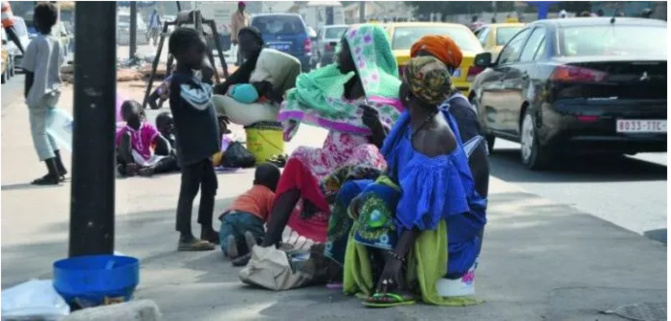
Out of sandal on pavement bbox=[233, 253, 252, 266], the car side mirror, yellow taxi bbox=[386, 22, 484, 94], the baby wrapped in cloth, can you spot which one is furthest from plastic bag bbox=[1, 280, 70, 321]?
yellow taxi bbox=[386, 22, 484, 94]

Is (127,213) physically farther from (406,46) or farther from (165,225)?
(406,46)

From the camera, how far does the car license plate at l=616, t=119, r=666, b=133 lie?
11.4 m

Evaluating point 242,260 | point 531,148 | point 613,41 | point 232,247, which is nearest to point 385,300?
point 242,260

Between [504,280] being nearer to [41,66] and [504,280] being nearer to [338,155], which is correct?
[338,155]

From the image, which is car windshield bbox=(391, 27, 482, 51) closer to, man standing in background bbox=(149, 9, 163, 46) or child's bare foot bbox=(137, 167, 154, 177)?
child's bare foot bbox=(137, 167, 154, 177)

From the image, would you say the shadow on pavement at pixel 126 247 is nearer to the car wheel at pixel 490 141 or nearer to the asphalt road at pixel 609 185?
the asphalt road at pixel 609 185

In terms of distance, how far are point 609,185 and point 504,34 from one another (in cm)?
1203

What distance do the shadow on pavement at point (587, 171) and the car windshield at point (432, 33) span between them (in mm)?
5523

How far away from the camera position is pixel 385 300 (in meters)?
5.79

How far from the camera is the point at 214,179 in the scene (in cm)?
764

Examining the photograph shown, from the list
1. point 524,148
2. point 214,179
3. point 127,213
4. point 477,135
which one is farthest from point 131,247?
point 524,148

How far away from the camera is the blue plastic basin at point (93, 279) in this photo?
5309mm

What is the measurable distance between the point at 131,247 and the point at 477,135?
2611mm

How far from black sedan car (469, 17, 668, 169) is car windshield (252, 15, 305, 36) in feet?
75.5
